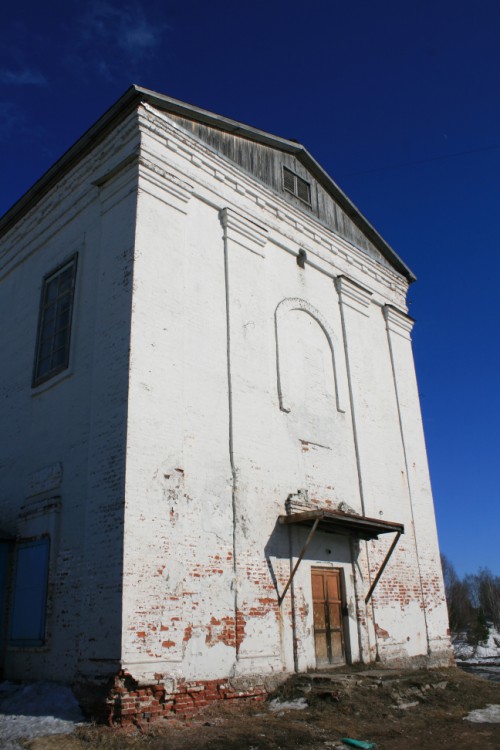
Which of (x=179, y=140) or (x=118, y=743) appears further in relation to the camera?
(x=179, y=140)

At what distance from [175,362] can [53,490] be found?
2648 millimetres

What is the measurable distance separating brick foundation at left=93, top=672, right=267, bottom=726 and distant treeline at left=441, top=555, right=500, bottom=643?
149 ft

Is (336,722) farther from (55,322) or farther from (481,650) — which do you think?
(481,650)

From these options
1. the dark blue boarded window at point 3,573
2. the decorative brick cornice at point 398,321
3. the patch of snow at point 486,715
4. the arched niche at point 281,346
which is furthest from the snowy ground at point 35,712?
the decorative brick cornice at point 398,321

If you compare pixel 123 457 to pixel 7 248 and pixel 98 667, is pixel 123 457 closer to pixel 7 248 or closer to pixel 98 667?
pixel 98 667

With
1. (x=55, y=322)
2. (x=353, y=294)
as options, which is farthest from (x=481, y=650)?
(x=55, y=322)

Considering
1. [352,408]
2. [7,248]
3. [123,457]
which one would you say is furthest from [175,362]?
[7,248]

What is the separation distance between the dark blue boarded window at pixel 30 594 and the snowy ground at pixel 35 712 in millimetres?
702

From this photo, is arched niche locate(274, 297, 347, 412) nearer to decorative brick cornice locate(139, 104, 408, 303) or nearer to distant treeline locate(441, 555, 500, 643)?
decorative brick cornice locate(139, 104, 408, 303)

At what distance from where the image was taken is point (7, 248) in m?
13.8

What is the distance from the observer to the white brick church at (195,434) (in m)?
8.39

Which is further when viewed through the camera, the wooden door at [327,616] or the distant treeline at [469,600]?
the distant treeline at [469,600]

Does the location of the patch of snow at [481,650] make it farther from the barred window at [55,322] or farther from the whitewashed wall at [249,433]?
the barred window at [55,322]

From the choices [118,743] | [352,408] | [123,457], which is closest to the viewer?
[118,743]
